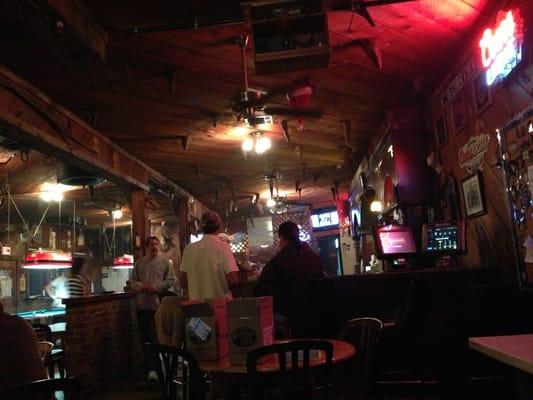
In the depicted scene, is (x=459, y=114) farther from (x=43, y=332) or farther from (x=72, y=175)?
(x=43, y=332)

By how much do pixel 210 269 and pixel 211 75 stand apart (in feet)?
5.80

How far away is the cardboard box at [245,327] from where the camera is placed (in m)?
2.32

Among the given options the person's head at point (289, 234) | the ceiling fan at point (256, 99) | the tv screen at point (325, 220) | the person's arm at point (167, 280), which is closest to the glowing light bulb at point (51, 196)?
the person's arm at point (167, 280)

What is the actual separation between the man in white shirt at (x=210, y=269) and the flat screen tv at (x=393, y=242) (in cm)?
153

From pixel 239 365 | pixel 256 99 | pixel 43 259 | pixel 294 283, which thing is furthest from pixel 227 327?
pixel 43 259

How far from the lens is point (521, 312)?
10.8ft

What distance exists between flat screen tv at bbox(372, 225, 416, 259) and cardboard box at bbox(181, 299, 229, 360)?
7.80 feet

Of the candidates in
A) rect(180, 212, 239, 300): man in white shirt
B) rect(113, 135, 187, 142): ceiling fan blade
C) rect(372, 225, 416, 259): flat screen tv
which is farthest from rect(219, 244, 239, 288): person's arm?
rect(113, 135, 187, 142): ceiling fan blade

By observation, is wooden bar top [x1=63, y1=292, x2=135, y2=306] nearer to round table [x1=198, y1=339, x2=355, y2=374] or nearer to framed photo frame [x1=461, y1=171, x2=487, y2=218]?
round table [x1=198, y1=339, x2=355, y2=374]

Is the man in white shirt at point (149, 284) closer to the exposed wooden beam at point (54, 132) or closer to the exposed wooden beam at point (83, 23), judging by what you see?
the exposed wooden beam at point (54, 132)

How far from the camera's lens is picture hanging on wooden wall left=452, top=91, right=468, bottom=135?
13.5ft

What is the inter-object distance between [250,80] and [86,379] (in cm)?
351

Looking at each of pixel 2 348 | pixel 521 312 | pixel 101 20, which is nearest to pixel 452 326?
pixel 521 312

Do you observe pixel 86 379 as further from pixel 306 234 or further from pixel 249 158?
pixel 306 234
